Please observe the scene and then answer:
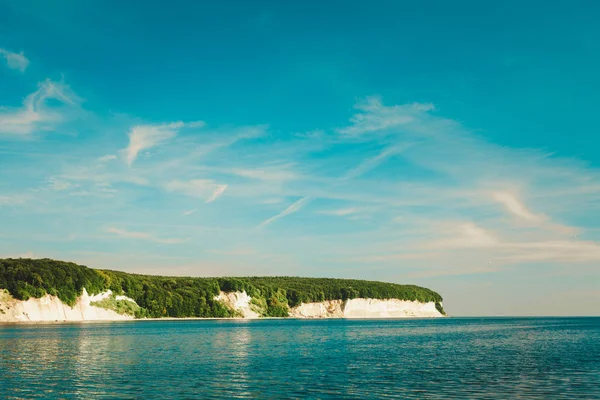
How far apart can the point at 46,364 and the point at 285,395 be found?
27.6m

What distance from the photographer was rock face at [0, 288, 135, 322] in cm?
15125

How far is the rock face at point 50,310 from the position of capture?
151250mm

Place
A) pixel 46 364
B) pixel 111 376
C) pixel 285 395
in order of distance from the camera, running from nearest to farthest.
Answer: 1. pixel 285 395
2. pixel 111 376
3. pixel 46 364

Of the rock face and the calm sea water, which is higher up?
the rock face

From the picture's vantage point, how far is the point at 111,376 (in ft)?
151

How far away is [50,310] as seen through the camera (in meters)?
163

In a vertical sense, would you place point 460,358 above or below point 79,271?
below

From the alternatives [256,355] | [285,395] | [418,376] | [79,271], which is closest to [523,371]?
[418,376]

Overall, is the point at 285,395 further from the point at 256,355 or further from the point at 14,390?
the point at 256,355

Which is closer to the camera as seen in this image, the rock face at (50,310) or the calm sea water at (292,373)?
the calm sea water at (292,373)

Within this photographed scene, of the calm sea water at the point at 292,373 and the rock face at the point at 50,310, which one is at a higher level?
the rock face at the point at 50,310

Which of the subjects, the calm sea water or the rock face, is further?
the rock face

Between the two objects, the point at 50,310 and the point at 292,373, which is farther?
the point at 50,310

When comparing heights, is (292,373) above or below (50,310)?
below
